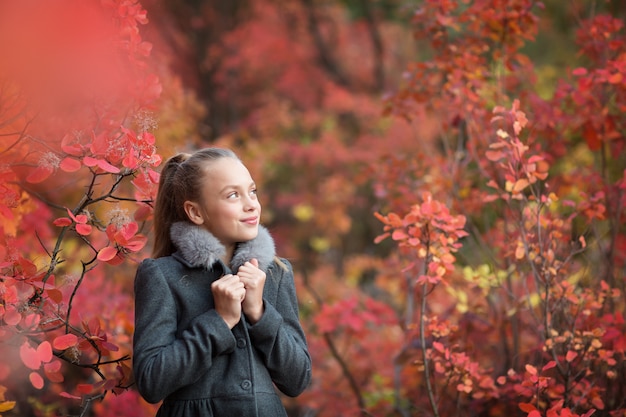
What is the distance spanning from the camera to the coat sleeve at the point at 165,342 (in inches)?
78.5

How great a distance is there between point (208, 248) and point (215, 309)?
193mm

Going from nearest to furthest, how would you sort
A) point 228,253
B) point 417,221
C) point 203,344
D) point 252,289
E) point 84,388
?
1. point 203,344
2. point 252,289
3. point 228,253
4. point 84,388
5. point 417,221

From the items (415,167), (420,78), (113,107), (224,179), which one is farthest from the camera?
(415,167)

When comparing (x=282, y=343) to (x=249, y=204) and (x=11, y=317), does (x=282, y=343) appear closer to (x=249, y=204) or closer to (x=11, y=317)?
(x=249, y=204)

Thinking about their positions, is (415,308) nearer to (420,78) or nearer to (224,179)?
(420,78)

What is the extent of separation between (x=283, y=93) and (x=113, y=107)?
10.6 m

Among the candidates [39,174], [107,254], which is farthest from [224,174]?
[39,174]

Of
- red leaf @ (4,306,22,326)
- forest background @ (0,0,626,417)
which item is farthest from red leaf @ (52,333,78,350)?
red leaf @ (4,306,22,326)

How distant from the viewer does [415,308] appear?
5.08 m

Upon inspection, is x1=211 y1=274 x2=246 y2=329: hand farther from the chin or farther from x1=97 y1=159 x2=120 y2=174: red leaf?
x1=97 y1=159 x2=120 y2=174: red leaf

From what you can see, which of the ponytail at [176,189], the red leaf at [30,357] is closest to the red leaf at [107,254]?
the ponytail at [176,189]

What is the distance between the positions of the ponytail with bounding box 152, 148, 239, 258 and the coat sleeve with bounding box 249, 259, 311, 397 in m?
0.37

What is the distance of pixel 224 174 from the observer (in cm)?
223

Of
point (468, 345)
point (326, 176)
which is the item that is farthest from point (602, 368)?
point (326, 176)
